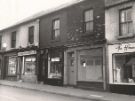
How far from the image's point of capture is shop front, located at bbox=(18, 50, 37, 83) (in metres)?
25.7

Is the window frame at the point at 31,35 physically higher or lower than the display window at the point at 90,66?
higher

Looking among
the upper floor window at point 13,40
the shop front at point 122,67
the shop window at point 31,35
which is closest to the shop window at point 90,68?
the shop front at point 122,67

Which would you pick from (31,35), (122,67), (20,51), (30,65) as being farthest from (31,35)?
(122,67)

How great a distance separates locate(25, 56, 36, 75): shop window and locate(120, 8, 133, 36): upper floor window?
11.3m

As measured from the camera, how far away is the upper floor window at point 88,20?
1964 centimetres

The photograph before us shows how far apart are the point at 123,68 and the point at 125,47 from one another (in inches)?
57.1

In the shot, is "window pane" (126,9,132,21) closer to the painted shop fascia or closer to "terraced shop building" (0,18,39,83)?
the painted shop fascia

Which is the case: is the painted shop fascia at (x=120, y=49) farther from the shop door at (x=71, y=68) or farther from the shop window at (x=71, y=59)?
the shop window at (x=71, y=59)

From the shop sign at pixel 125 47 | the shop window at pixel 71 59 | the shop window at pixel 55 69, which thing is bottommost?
the shop window at pixel 55 69

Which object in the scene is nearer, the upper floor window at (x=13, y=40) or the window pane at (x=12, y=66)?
the window pane at (x=12, y=66)

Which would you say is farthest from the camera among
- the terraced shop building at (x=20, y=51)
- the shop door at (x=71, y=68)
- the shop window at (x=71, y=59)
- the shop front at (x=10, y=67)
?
the shop front at (x=10, y=67)

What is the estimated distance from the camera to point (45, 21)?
2475 centimetres

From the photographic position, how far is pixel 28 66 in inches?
1062

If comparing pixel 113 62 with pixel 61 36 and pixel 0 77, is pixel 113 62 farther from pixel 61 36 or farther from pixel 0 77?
pixel 0 77
